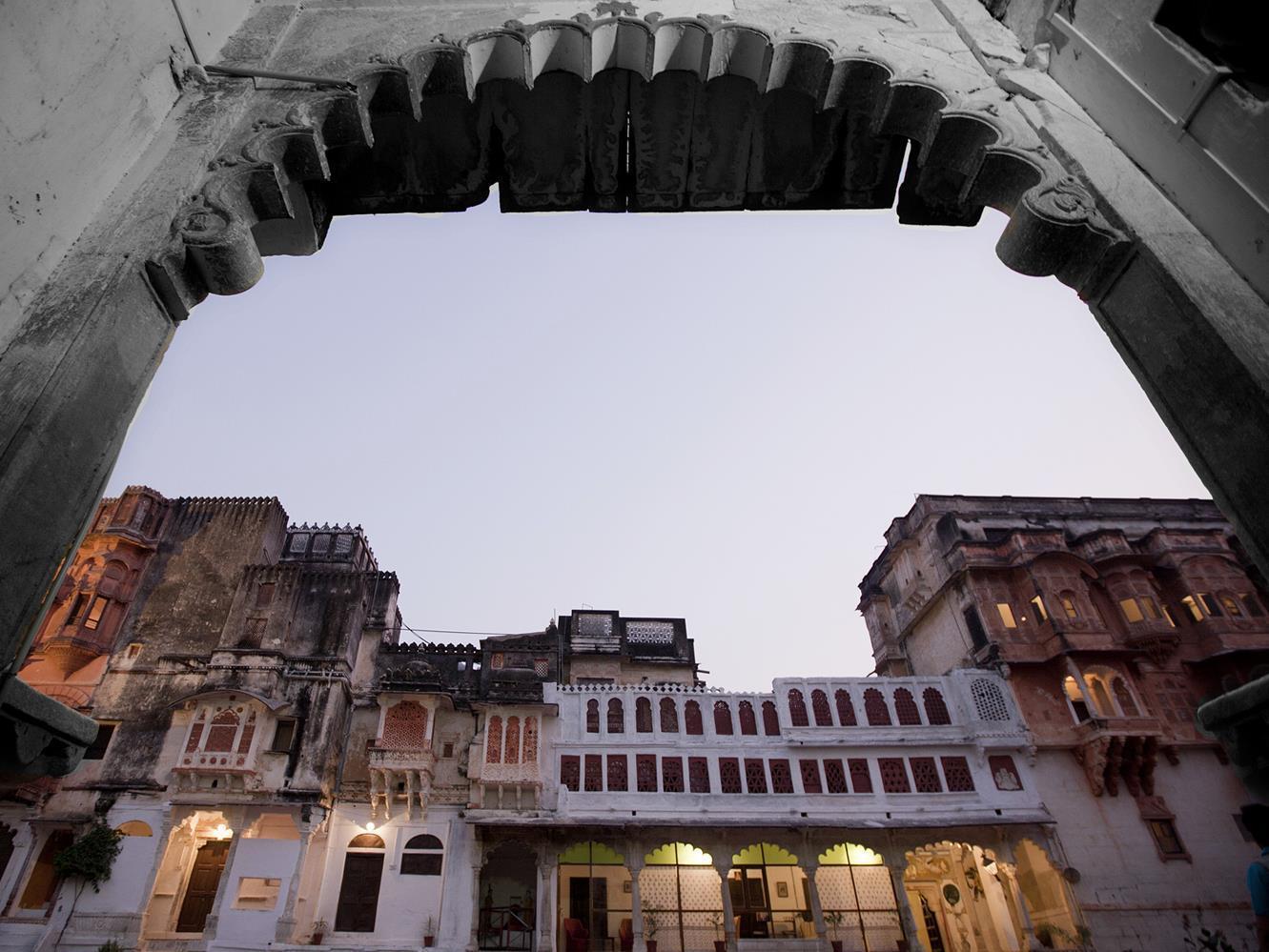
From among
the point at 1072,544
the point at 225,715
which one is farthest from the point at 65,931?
the point at 1072,544

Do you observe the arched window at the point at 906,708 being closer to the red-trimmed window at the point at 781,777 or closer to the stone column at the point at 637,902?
the red-trimmed window at the point at 781,777

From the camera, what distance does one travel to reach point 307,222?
176 inches

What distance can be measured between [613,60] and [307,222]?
7.40ft

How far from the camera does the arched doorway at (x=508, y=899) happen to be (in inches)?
909

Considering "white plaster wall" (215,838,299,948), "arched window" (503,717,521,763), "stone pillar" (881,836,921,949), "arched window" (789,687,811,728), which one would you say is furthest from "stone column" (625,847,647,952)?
"white plaster wall" (215,838,299,948)

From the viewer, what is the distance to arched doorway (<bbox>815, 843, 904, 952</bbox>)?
903 inches

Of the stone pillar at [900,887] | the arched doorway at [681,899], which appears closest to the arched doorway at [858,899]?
the stone pillar at [900,887]

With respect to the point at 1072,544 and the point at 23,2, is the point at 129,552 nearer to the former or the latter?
the point at 23,2

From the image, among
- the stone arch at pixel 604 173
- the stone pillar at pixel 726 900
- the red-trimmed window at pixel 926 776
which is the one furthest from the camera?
the red-trimmed window at pixel 926 776

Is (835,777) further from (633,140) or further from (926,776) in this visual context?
(633,140)

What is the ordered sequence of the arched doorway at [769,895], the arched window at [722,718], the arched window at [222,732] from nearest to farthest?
the arched doorway at [769,895], the arched window at [222,732], the arched window at [722,718]

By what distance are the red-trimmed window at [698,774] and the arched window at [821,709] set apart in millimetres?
4406

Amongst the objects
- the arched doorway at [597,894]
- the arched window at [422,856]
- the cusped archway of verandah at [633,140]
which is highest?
the cusped archway of verandah at [633,140]

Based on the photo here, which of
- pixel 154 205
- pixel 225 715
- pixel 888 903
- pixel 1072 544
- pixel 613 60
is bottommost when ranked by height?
pixel 888 903
